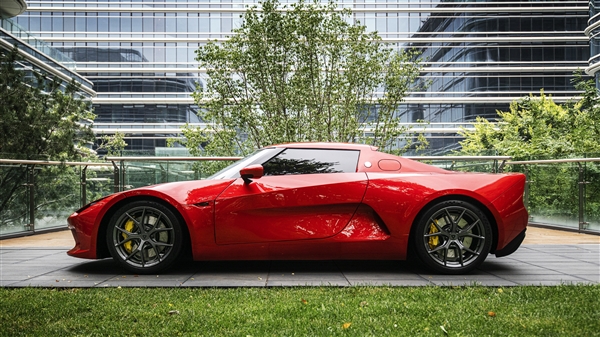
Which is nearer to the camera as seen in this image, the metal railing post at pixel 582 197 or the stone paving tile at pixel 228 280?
the stone paving tile at pixel 228 280

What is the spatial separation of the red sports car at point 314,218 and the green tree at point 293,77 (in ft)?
30.0

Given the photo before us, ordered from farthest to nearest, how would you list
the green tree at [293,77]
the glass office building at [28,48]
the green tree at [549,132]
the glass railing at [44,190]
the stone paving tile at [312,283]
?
the glass office building at [28,48], the green tree at [549,132], the green tree at [293,77], the glass railing at [44,190], the stone paving tile at [312,283]

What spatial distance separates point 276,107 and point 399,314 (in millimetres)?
11402

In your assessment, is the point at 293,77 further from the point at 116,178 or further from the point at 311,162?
the point at 311,162

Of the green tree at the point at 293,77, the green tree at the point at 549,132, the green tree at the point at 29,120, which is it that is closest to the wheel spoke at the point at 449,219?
the green tree at the point at 549,132

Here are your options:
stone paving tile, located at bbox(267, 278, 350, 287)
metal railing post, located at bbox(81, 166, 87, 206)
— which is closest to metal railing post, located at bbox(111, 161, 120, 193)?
metal railing post, located at bbox(81, 166, 87, 206)

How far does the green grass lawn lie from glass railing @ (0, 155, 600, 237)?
4328mm

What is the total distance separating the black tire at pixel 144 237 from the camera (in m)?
4.15

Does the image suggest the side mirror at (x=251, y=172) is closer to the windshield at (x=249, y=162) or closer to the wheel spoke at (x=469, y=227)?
the windshield at (x=249, y=162)

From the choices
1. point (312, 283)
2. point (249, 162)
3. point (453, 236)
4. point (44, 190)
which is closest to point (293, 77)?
point (44, 190)

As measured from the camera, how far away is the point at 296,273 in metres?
4.23

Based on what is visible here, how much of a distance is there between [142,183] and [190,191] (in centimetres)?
403

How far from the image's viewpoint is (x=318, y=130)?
13727mm

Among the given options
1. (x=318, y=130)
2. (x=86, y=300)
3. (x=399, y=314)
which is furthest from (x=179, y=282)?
(x=318, y=130)
